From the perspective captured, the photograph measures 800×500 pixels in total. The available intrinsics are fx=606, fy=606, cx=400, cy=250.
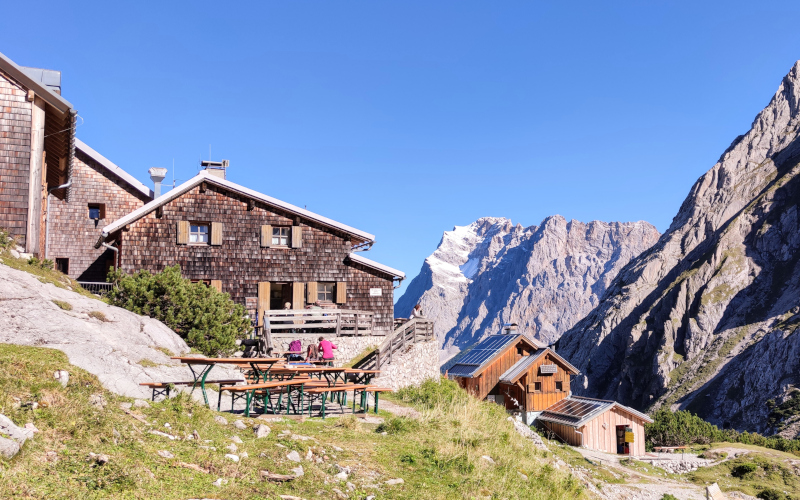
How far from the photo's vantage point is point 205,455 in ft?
26.6

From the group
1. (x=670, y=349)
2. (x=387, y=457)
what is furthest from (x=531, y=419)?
(x=670, y=349)

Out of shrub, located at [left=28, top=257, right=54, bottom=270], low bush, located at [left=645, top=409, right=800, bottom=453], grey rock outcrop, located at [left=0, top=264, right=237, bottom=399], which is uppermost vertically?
shrub, located at [left=28, top=257, right=54, bottom=270]

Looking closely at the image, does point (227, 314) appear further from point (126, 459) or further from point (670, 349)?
point (670, 349)

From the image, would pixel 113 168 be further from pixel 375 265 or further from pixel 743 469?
pixel 743 469

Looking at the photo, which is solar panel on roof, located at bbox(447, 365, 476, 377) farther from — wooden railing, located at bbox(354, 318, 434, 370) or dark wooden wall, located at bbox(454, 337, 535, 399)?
wooden railing, located at bbox(354, 318, 434, 370)

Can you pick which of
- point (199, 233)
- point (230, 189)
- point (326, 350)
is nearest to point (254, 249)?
point (199, 233)

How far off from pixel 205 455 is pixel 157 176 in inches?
1225

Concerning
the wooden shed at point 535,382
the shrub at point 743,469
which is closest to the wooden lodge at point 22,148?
the wooden shed at point 535,382

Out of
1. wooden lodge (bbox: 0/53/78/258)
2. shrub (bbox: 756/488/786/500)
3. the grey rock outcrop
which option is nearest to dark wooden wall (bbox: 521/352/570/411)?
shrub (bbox: 756/488/786/500)

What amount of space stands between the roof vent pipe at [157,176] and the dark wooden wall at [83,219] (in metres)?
2.21

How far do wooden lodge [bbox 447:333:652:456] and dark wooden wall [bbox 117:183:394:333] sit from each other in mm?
13313

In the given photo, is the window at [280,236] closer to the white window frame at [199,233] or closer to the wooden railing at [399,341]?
the white window frame at [199,233]

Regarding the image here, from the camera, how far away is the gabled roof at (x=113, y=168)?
108 ft

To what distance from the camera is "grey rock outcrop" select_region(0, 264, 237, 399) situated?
12.4 metres
